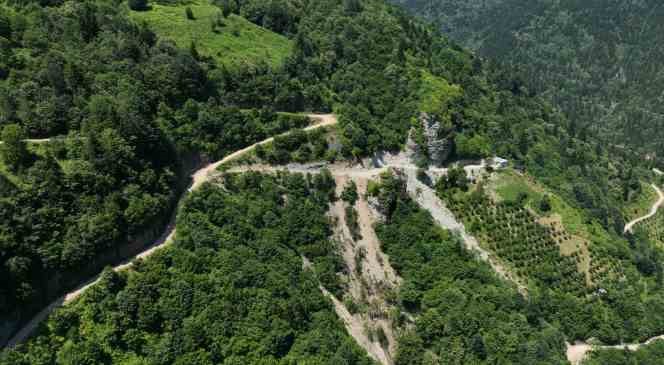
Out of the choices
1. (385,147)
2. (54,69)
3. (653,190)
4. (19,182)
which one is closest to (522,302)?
(385,147)

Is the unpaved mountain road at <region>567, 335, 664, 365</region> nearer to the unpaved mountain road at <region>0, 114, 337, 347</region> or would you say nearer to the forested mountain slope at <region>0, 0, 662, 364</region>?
the forested mountain slope at <region>0, 0, 662, 364</region>

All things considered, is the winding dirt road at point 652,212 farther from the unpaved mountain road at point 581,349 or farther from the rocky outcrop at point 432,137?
the rocky outcrop at point 432,137

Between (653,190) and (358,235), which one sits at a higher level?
(358,235)

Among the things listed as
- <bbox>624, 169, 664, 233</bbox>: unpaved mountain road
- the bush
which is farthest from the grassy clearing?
<bbox>624, 169, 664, 233</bbox>: unpaved mountain road

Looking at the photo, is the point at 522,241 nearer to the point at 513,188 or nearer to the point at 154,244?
the point at 513,188

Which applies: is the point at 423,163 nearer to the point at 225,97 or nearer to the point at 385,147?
the point at 385,147
